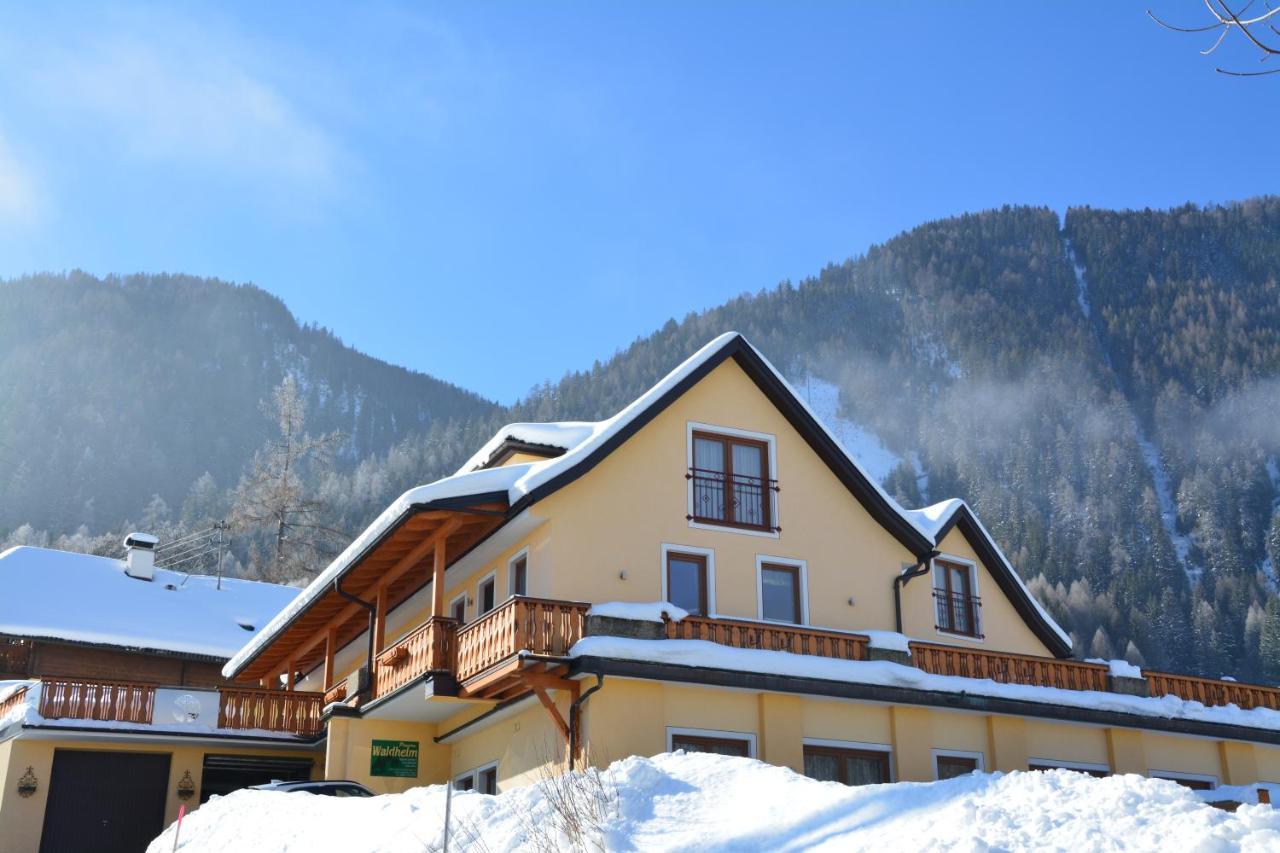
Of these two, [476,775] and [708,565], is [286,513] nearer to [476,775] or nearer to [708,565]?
[476,775]

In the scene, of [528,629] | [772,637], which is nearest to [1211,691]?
[772,637]

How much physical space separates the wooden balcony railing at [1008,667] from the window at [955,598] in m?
3.32

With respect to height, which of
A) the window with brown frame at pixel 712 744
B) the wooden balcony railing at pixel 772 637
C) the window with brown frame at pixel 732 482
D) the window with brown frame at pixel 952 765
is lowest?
the window with brown frame at pixel 952 765

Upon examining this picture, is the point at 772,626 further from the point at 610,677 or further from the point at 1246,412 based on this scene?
the point at 1246,412

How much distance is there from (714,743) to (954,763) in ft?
16.8

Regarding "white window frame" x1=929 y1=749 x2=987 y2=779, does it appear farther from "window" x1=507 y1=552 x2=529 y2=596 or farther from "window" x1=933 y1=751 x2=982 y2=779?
"window" x1=507 y1=552 x2=529 y2=596

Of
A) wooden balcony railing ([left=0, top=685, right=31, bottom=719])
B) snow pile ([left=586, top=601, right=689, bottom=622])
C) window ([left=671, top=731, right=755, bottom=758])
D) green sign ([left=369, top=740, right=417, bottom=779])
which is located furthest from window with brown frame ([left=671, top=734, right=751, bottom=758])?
wooden balcony railing ([left=0, top=685, right=31, bottom=719])

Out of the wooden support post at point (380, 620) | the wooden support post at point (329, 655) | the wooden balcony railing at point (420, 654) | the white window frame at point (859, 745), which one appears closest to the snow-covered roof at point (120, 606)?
the wooden support post at point (329, 655)

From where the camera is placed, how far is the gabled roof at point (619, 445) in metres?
21.7

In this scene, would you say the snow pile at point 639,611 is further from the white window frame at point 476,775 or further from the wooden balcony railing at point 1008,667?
the wooden balcony railing at point 1008,667

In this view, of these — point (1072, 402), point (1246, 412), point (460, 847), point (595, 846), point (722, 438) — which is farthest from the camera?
point (1072, 402)

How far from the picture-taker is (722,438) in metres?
24.9

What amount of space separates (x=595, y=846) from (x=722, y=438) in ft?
47.4

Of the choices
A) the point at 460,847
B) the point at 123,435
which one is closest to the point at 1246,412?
the point at 123,435
